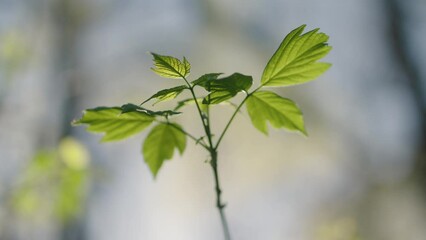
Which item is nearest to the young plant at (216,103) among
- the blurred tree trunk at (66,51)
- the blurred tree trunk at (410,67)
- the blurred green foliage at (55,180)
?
the blurred green foliage at (55,180)

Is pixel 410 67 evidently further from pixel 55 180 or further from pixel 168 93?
pixel 168 93

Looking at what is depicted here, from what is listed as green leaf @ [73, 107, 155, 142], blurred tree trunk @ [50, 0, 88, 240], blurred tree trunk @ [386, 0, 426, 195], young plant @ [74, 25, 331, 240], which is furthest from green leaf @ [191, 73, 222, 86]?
blurred tree trunk @ [50, 0, 88, 240]

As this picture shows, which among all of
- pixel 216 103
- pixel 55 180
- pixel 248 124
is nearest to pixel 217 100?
pixel 216 103

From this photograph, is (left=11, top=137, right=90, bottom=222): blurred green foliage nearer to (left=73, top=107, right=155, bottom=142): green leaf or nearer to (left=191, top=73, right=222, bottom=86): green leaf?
(left=73, top=107, right=155, bottom=142): green leaf

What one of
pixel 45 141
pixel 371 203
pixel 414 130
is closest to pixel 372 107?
pixel 414 130

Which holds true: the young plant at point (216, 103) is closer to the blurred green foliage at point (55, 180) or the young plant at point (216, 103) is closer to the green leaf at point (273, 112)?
the green leaf at point (273, 112)

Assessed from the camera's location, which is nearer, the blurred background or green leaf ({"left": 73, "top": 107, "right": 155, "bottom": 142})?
green leaf ({"left": 73, "top": 107, "right": 155, "bottom": 142})
